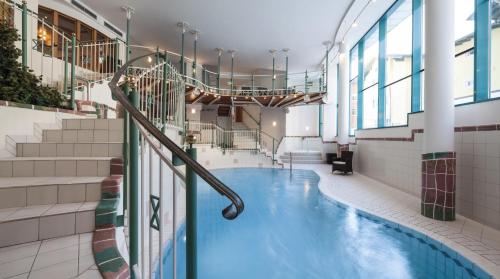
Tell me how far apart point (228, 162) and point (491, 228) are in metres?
7.78

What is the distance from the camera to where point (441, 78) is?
11.2ft

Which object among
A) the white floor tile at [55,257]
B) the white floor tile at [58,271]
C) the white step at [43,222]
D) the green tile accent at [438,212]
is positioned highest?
the white step at [43,222]

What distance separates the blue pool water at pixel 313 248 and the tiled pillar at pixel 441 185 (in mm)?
708

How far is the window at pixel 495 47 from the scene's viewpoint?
3.26 m

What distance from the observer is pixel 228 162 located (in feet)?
31.7

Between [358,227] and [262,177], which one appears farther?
[262,177]

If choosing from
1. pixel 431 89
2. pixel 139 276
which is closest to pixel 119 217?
pixel 139 276

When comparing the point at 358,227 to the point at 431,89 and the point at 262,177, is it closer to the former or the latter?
the point at 431,89

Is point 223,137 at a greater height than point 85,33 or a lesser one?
lesser

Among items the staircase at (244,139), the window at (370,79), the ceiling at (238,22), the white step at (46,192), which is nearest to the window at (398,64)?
the window at (370,79)

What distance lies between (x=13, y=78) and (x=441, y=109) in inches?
223

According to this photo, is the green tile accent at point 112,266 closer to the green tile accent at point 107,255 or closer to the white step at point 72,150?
the green tile accent at point 107,255

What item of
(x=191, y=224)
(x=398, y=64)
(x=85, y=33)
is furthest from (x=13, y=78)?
(x=398, y=64)

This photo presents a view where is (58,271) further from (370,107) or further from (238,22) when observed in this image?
(370,107)
